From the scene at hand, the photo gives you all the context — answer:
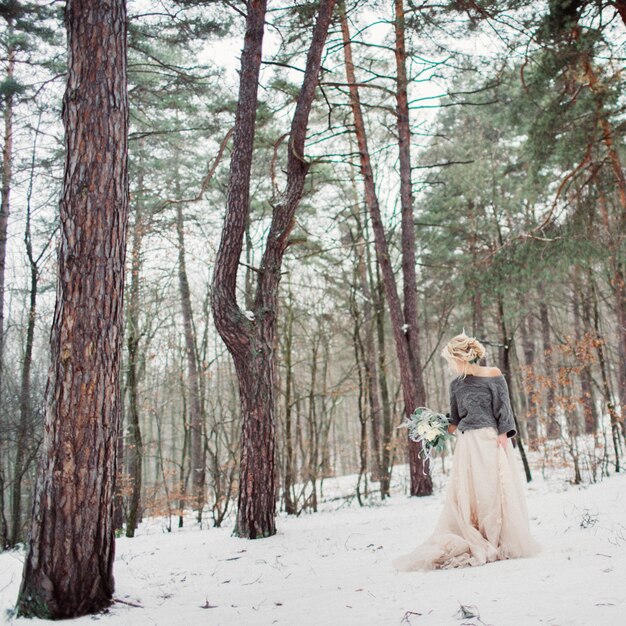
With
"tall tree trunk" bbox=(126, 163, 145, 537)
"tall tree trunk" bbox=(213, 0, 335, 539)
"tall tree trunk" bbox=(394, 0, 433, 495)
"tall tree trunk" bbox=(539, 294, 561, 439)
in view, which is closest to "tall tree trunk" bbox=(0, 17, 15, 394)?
"tall tree trunk" bbox=(126, 163, 145, 537)

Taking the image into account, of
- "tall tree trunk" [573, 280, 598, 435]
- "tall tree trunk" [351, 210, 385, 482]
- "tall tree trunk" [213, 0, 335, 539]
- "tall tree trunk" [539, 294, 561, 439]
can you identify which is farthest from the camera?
"tall tree trunk" [351, 210, 385, 482]

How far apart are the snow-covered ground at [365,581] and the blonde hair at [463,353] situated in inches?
65.0

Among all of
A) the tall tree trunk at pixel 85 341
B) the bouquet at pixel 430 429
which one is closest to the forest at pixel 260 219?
the tall tree trunk at pixel 85 341

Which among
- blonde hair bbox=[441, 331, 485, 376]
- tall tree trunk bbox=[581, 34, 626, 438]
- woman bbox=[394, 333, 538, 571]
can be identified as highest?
tall tree trunk bbox=[581, 34, 626, 438]

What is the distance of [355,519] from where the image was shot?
314 inches

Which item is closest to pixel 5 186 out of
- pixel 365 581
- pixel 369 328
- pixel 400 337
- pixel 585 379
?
pixel 400 337

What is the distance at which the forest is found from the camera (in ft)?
12.0

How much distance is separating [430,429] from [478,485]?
629 millimetres

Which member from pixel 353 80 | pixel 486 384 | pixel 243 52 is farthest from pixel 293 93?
pixel 486 384

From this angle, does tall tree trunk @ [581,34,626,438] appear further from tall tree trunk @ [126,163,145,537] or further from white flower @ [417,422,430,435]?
tall tree trunk @ [126,163,145,537]

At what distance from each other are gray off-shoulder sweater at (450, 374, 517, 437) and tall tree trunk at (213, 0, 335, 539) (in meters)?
2.52

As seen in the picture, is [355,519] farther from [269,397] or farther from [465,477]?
[465,477]

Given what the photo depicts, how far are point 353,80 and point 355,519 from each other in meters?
8.52

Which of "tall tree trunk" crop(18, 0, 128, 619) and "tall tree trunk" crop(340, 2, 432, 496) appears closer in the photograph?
"tall tree trunk" crop(18, 0, 128, 619)
